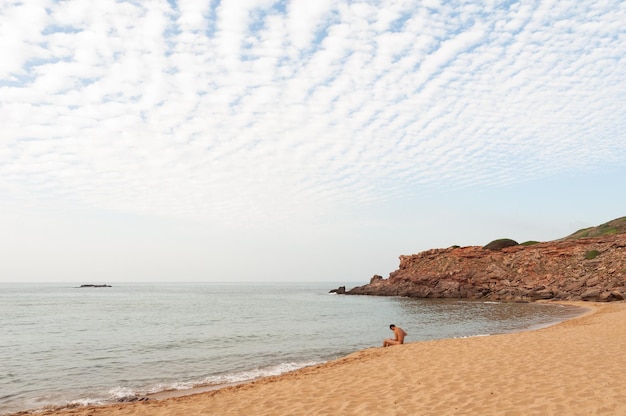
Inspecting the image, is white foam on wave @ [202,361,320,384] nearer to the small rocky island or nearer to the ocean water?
the ocean water

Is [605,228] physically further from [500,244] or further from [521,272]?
[521,272]

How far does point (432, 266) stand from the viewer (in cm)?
8044

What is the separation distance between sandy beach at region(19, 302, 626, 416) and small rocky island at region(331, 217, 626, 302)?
44696mm

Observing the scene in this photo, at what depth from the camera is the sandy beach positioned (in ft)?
29.2

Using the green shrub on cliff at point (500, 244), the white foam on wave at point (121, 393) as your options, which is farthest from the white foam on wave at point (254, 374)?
the green shrub on cliff at point (500, 244)

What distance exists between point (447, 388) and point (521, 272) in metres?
65.8

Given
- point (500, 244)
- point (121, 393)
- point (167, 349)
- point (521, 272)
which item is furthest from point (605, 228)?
point (121, 393)

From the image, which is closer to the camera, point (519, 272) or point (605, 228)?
point (519, 272)

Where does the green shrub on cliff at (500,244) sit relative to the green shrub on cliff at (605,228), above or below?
below

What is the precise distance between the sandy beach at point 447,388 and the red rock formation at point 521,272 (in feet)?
146

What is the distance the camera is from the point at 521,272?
68.5 meters

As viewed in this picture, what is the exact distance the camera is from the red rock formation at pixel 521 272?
5650 centimetres

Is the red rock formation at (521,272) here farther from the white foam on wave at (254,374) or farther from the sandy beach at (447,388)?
the white foam on wave at (254,374)

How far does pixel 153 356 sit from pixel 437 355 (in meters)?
15.4
